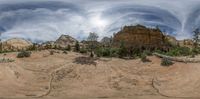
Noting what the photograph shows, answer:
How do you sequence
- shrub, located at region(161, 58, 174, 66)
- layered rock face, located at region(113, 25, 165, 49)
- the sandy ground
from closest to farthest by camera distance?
the sandy ground, shrub, located at region(161, 58, 174, 66), layered rock face, located at region(113, 25, 165, 49)

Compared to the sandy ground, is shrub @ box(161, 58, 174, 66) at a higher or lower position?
higher

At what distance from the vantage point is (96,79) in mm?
22234

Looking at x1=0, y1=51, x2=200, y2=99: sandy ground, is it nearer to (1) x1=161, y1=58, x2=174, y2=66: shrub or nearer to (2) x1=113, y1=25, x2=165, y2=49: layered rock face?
(1) x1=161, y1=58, x2=174, y2=66: shrub

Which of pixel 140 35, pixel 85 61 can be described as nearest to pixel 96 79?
pixel 85 61

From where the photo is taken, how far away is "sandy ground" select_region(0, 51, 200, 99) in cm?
1928

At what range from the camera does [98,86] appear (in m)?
21.0

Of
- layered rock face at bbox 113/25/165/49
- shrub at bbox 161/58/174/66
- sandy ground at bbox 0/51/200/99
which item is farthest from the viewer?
layered rock face at bbox 113/25/165/49

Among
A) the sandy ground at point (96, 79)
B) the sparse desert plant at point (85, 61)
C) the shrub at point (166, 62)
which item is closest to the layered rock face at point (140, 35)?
the sparse desert plant at point (85, 61)

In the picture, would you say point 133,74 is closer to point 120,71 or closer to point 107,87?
point 120,71

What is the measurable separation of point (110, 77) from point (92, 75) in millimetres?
1207

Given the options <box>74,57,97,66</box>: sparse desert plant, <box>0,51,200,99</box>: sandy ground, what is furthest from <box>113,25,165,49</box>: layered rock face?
<box>0,51,200,99</box>: sandy ground

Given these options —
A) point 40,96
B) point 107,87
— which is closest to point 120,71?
point 107,87

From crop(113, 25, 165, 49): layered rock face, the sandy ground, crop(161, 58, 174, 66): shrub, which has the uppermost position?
crop(113, 25, 165, 49): layered rock face

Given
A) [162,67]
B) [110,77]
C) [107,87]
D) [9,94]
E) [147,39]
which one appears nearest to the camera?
[9,94]
